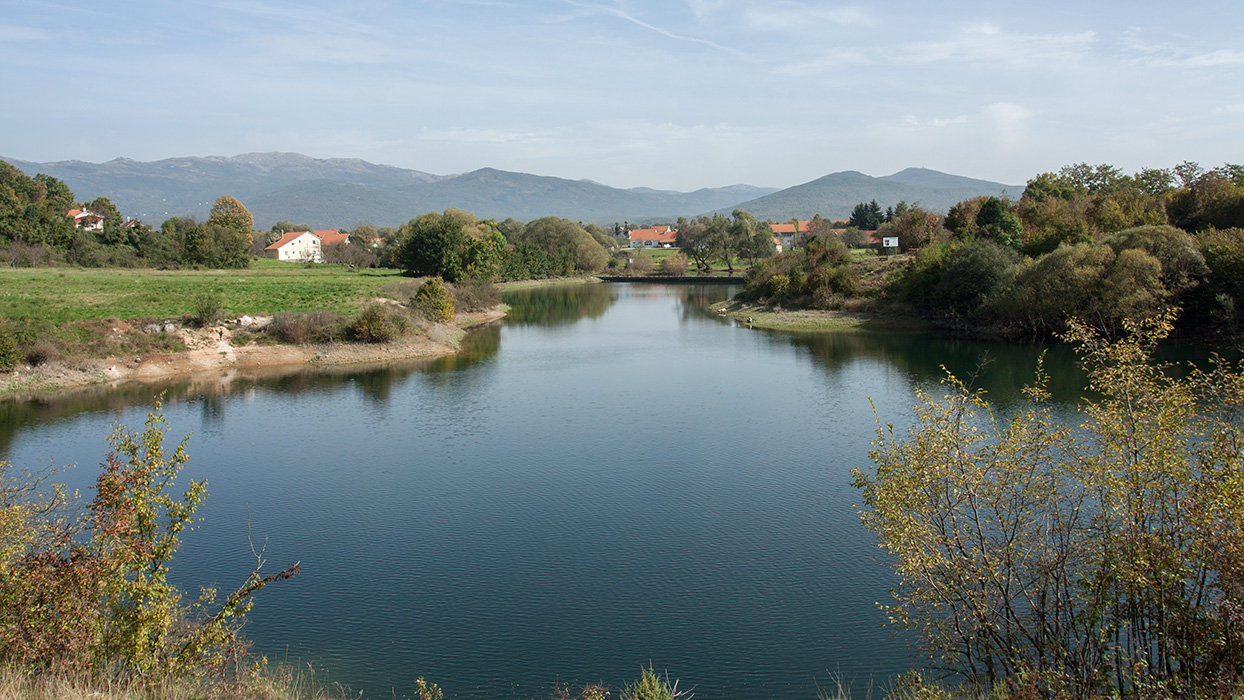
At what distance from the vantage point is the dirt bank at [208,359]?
33750 millimetres

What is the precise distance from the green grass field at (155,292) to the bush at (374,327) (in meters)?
4.29

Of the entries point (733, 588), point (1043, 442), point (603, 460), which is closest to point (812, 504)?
point (733, 588)

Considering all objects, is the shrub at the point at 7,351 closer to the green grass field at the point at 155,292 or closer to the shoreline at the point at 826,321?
the green grass field at the point at 155,292

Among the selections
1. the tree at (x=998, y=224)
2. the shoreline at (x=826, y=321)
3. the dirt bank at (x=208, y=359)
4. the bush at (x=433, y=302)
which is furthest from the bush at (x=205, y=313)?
the tree at (x=998, y=224)

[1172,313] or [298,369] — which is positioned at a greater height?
[1172,313]

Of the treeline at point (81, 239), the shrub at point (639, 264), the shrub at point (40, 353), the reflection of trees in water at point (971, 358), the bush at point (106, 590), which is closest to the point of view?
the bush at point (106, 590)

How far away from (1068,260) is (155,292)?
5234 cm

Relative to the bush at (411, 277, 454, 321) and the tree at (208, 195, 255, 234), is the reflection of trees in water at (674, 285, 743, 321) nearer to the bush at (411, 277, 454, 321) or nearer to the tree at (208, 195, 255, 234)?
the bush at (411, 277, 454, 321)

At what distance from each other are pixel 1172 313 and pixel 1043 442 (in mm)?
2525

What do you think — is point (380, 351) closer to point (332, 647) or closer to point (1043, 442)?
point (332, 647)

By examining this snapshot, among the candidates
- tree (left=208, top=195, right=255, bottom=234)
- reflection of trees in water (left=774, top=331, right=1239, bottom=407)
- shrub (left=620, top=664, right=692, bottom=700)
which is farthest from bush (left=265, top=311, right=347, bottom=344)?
tree (left=208, top=195, right=255, bottom=234)

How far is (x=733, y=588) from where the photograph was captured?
14.7m

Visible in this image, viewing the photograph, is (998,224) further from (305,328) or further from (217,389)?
(217,389)

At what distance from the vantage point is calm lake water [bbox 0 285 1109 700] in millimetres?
12625
